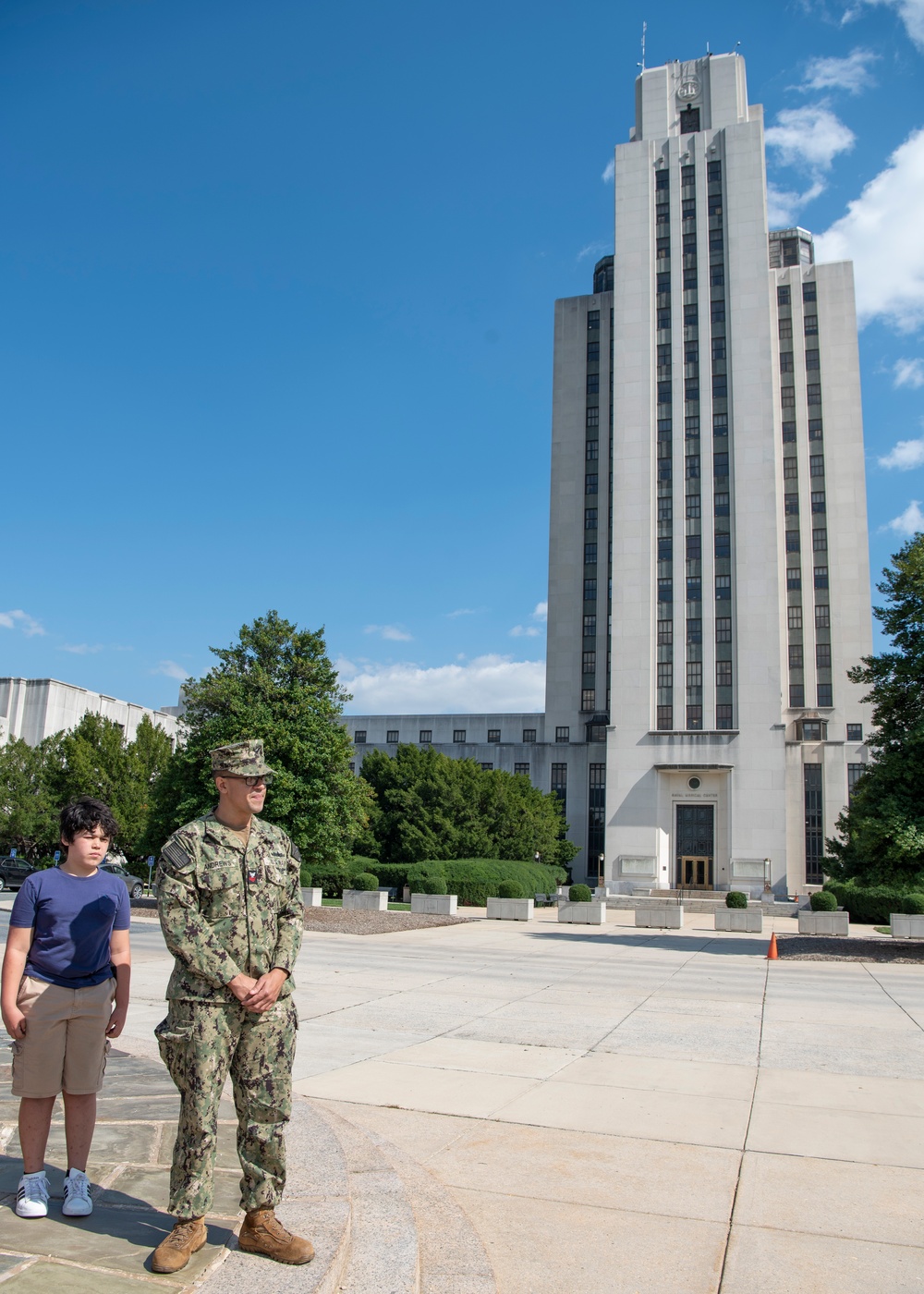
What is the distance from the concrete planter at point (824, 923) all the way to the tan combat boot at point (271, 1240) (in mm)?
28393

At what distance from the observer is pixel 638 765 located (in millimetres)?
60000

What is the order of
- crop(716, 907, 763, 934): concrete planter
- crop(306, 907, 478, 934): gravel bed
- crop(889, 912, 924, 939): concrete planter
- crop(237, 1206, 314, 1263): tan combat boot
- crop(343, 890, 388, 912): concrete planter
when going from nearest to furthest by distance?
1. crop(237, 1206, 314, 1263): tan combat boot
2. crop(306, 907, 478, 934): gravel bed
3. crop(889, 912, 924, 939): concrete planter
4. crop(716, 907, 763, 934): concrete planter
5. crop(343, 890, 388, 912): concrete planter

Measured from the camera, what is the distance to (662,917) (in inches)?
1300

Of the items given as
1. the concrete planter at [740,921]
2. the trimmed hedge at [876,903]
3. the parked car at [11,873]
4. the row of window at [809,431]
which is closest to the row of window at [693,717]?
the trimmed hedge at [876,903]

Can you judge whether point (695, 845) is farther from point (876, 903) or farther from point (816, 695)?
point (876, 903)

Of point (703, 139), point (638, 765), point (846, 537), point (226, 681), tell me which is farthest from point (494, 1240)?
point (703, 139)

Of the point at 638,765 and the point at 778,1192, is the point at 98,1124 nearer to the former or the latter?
the point at 778,1192

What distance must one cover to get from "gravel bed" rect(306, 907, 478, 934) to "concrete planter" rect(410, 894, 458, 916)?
0.80 metres

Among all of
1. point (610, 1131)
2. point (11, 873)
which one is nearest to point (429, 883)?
point (11, 873)

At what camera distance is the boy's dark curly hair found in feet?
14.5

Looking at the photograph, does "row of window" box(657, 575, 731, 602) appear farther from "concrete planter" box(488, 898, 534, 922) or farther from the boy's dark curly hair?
the boy's dark curly hair

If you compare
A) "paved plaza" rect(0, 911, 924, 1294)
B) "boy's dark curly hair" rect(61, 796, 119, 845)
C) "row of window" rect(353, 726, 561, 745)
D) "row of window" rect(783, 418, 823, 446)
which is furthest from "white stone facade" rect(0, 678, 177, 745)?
"boy's dark curly hair" rect(61, 796, 119, 845)

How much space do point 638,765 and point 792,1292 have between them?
188 ft

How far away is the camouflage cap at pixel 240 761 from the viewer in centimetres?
413
